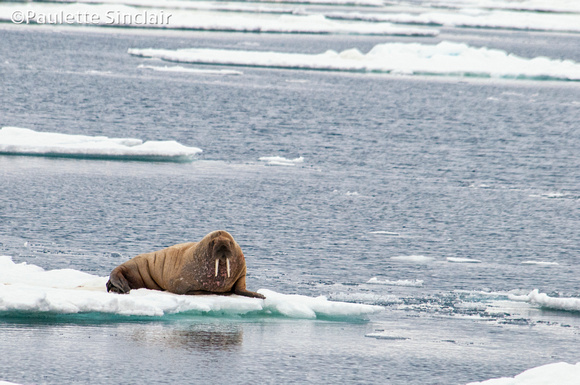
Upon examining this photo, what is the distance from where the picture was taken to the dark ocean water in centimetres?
880

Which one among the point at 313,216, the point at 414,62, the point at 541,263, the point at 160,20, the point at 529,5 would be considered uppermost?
the point at 529,5

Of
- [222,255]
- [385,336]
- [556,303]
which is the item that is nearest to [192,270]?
[222,255]

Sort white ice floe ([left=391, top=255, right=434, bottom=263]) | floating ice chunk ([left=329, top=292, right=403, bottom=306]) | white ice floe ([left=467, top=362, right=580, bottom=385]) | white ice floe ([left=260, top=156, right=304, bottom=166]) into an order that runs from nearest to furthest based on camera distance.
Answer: white ice floe ([left=467, top=362, right=580, bottom=385]), floating ice chunk ([left=329, top=292, right=403, bottom=306]), white ice floe ([left=391, top=255, right=434, bottom=263]), white ice floe ([left=260, top=156, right=304, bottom=166])

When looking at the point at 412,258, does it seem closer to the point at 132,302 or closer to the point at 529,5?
the point at 132,302

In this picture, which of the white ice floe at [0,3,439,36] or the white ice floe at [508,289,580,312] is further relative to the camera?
the white ice floe at [0,3,439,36]

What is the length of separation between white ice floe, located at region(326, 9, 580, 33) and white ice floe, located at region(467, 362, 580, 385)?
62.1 metres

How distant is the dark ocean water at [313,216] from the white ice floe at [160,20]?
671 inches

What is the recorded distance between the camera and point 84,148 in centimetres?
2170

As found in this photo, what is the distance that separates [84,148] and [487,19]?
61.8 metres

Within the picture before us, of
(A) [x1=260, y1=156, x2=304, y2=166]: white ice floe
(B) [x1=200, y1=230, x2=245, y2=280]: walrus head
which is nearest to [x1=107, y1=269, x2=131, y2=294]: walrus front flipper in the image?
(B) [x1=200, y1=230, x2=245, y2=280]: walrus head

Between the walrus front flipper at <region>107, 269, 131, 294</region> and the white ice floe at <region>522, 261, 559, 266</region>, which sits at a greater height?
the white ice floe at <region>522, 261, 559, 266</region>

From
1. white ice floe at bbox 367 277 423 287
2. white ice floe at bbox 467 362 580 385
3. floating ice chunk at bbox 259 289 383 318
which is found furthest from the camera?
white ice floe at bbox 367 277 423 287

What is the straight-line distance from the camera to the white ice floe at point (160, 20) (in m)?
59.2

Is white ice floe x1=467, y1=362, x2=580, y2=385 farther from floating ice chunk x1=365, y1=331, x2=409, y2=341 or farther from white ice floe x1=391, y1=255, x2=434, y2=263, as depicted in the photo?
white ice floe x1=391, y1=255, x2=434, y2=263
